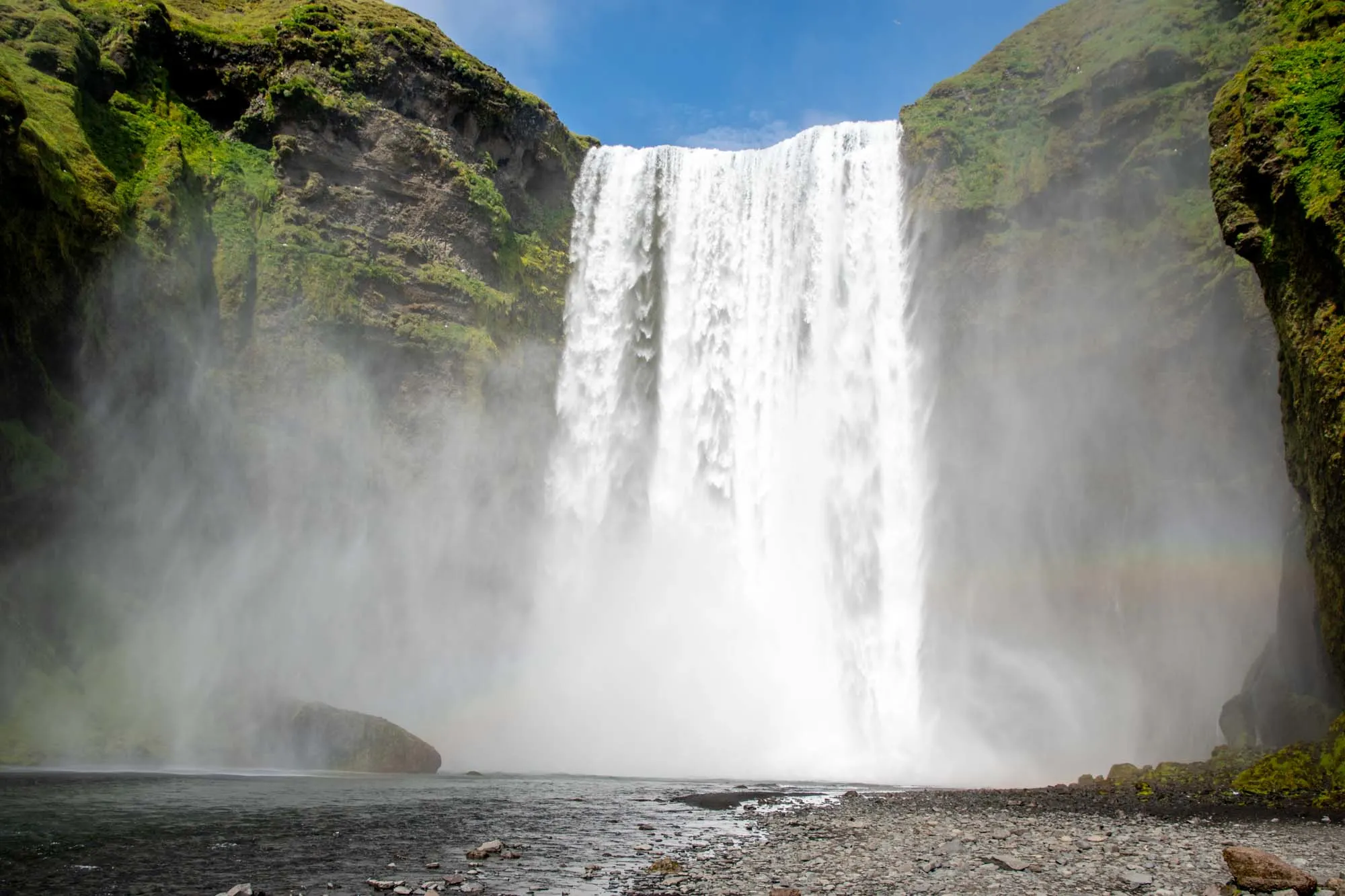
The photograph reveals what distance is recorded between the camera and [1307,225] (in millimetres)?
15734

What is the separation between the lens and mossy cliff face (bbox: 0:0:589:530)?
72.5ft

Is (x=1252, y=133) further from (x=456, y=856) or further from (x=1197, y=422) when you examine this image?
(x=456, y=856)

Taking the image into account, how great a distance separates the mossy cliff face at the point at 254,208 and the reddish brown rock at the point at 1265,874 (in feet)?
78.5

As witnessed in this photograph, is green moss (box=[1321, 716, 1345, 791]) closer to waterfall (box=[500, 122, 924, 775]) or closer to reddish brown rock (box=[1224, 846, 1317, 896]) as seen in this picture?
reddish brown rock (box=[1224, 846, 1317, 896])

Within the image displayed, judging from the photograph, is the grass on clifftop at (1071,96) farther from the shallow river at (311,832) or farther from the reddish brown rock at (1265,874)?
the reddish brown rock at (1265,874)

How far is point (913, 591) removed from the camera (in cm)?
3048

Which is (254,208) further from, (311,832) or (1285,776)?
(1285,776)

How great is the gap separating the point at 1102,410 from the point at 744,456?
12.2 metres

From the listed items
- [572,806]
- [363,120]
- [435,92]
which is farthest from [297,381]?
[572,806]

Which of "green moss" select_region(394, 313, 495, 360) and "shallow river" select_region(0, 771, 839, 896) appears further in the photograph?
"green moss" select_region(394, 313, 495, 360)

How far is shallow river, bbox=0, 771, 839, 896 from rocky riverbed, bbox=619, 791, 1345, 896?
3.07ft

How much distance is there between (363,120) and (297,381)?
36.1 feet

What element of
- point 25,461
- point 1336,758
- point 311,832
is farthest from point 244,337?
point 1336,758

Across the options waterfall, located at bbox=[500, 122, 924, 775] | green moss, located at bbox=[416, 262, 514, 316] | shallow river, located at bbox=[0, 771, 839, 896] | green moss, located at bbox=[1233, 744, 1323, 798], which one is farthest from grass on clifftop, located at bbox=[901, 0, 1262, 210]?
shallow river, located at bbox=[0, 771, 839, 896]
